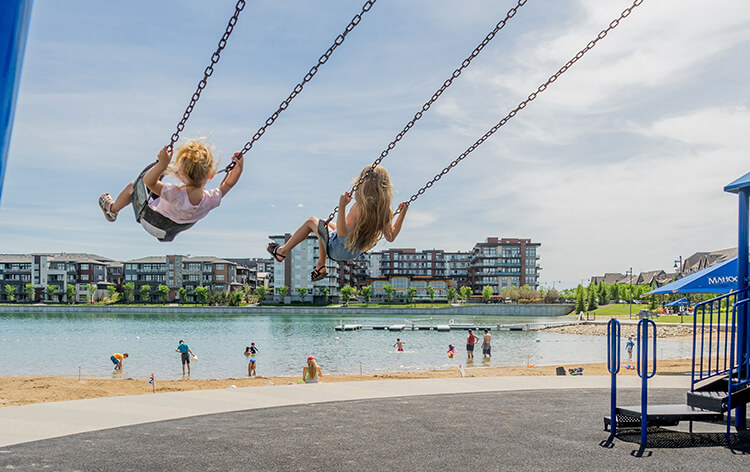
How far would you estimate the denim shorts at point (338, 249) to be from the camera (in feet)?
19.7

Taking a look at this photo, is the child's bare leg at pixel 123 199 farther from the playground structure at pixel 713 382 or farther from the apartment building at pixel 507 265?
the apartment building at pixel 507 265

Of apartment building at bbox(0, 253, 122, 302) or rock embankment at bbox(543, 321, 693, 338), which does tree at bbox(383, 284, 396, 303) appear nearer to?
apartment building at bbox(0, 253, 122, 302)

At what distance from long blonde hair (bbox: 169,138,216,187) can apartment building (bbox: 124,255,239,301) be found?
487ft

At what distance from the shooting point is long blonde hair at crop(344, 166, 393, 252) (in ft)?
19.5

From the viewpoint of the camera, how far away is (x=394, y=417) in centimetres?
1220

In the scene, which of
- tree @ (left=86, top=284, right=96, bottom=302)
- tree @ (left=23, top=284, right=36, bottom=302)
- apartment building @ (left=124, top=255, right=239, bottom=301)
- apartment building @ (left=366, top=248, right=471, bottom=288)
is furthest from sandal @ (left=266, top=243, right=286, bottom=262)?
apartment building @ (left=366, top=248, right=471, bottom=288)

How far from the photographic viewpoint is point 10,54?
3.33 meters

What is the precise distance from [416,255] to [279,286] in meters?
60.9

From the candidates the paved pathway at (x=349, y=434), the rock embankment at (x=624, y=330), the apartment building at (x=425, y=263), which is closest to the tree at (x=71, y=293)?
the apartment building at (x=425, y=263)

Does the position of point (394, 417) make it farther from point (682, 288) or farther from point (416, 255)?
point (416, 255)

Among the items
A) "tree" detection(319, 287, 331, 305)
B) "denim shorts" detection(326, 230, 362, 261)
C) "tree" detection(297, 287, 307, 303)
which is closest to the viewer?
"denim shorts" detection(326, 230, 362, 261)

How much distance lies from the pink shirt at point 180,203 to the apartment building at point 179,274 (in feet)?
487

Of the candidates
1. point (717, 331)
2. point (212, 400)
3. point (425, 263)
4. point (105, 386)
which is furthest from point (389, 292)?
point (717, 331)

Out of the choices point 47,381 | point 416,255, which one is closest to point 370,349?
point 47,381
